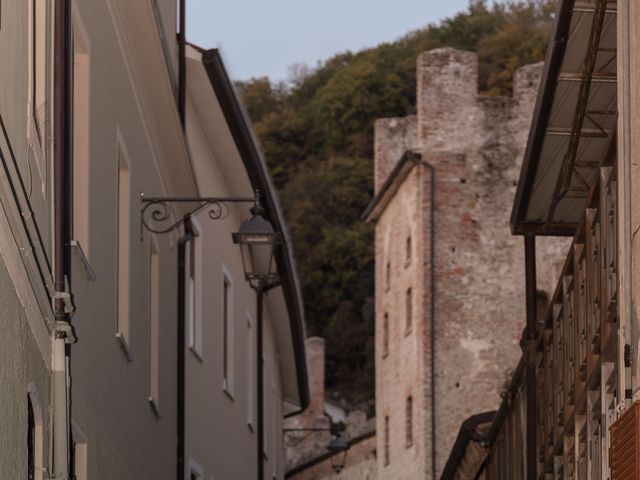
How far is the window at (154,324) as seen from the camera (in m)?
16.1

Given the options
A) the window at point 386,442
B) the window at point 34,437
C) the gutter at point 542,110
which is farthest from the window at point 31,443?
the window at point 386,442

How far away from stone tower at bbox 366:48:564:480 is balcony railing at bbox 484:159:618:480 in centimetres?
3083

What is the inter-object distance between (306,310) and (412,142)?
31.0 metres

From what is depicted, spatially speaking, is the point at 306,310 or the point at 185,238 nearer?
the point at 185,238

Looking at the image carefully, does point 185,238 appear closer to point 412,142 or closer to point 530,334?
point 530,334

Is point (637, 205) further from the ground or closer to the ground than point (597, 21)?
closer to the ground

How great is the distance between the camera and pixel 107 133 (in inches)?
504

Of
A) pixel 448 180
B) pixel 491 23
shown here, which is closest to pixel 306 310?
pixel 491 23

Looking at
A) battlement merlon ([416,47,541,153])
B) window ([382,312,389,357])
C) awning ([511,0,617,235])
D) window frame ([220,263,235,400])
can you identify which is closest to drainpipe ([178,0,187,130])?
awning ([511,0,617,235])

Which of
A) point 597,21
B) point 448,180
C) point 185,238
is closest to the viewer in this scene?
point 597,21

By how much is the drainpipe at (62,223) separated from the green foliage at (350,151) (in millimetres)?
68499

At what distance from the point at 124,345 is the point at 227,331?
931 cm

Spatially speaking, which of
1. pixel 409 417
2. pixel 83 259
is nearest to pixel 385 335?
pixel 409 417

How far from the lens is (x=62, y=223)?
9898 millimetres
